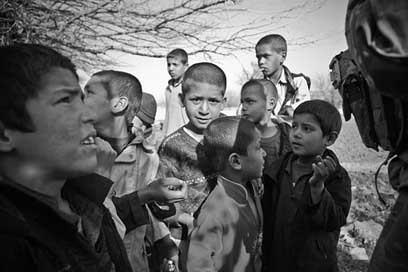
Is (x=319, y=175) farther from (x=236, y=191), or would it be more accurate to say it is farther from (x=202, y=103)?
(x=202, y=103)

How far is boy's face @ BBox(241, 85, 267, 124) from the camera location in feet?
10.8

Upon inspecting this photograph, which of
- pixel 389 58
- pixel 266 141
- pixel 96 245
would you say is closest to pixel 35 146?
pixel 96 245

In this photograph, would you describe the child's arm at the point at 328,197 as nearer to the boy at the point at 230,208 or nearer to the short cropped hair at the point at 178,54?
the boy at the point at 230,208

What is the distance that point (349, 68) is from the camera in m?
1.46

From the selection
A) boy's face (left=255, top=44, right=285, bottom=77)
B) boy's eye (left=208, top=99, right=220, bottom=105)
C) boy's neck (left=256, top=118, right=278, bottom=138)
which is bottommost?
boy's neck (left=256, top=118, right=278, bottom=138)

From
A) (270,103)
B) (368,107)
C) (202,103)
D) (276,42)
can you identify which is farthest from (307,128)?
(276,42)

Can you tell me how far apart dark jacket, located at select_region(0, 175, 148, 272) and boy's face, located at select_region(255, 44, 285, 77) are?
3194mm

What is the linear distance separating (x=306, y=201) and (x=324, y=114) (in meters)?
0.72

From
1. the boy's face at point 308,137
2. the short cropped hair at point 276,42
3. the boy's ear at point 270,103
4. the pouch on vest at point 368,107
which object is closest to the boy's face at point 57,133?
the pouch on vest at point 368,107

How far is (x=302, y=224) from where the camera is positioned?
7.10 ft

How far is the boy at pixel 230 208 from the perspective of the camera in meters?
1.77

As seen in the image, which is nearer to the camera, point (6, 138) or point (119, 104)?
point (6, 138)

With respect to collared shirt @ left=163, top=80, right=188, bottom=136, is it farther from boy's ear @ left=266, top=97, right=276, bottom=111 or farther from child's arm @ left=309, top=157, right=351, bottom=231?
child's arm @ left=309, top=157, right=351, bottom=231

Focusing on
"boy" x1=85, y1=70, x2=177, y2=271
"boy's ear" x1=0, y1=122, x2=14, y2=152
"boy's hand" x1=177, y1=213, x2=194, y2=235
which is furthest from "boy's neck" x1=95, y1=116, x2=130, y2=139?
"boy's ear" x1=0, y1=122, x2=14, y2=152
